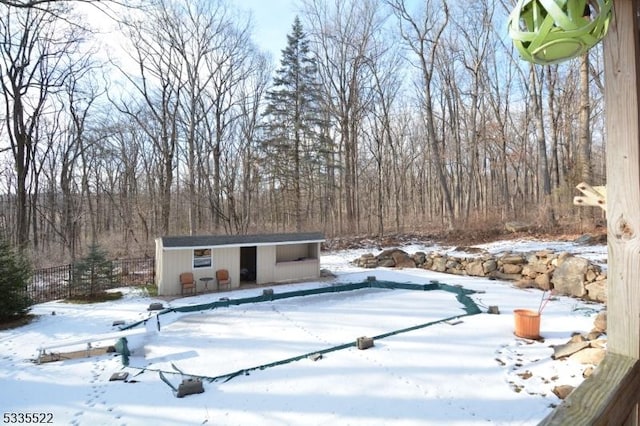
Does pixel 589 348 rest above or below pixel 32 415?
above

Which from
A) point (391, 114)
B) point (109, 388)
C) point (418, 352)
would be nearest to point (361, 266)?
point (418, 352)

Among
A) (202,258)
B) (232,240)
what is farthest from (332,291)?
(202,258)

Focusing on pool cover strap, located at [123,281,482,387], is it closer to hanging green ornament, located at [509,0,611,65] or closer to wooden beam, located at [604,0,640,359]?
wooden beam, located at [604,0,640,359]

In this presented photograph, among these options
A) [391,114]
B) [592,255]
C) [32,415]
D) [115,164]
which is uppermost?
[391,114]

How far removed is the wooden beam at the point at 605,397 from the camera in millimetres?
768

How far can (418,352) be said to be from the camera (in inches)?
206

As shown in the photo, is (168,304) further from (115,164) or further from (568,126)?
(568,126)

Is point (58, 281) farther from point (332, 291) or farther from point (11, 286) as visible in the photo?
point (332, 291)

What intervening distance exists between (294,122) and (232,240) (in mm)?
11423

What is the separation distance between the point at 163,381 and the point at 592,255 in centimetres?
1039

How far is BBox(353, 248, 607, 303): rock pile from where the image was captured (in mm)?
7746

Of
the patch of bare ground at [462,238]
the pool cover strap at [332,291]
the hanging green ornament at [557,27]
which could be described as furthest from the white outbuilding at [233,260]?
the hanging green ornament at [557,27]

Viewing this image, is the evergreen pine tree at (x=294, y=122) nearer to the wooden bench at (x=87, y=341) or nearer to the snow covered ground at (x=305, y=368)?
the snow covered ground at (x=305, y=368)

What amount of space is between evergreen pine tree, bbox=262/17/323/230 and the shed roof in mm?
8117
